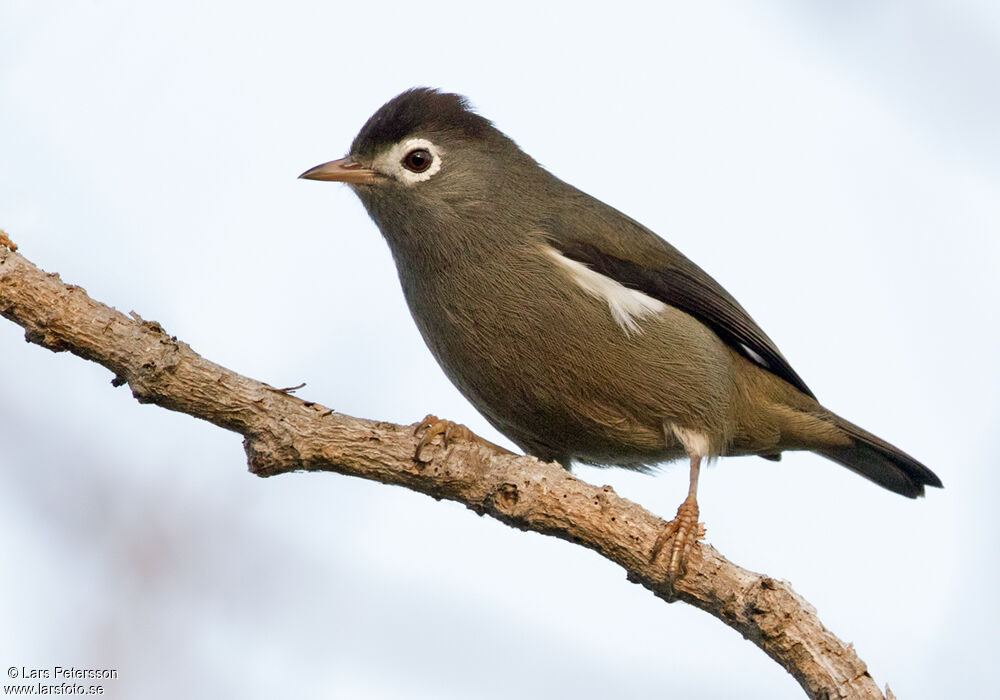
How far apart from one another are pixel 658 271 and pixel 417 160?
172 cm

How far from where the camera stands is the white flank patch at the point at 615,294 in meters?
6.36

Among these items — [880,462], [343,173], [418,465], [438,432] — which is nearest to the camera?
[418,465]

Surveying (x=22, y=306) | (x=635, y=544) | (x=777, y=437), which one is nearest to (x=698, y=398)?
(x=777, y=437)

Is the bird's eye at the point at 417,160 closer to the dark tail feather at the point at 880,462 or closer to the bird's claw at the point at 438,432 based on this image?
the bird's claw at the point at 438,432

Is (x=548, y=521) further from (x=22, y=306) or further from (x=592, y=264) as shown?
(x=22, y=306)

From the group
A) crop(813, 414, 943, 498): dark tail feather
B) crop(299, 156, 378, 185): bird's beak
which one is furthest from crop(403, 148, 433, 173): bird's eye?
crop(813, 414, 943, 498): dark tail feather

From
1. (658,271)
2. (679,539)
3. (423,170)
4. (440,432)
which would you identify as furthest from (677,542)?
(423,170)

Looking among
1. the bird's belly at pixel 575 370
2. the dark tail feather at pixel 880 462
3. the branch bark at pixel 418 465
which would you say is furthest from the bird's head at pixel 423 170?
the dark tail feather at pixel 880 462

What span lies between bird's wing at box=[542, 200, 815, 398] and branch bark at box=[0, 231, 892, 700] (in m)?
1.90

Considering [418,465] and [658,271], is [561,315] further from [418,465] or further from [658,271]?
[418,465]

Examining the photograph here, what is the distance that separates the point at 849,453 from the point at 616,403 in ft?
7.61

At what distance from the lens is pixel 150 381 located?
4.52 meters

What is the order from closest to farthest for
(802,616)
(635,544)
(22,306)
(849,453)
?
(22,306) < (802,616) < (635,544) < (849,453)

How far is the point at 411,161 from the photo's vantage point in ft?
22.8
